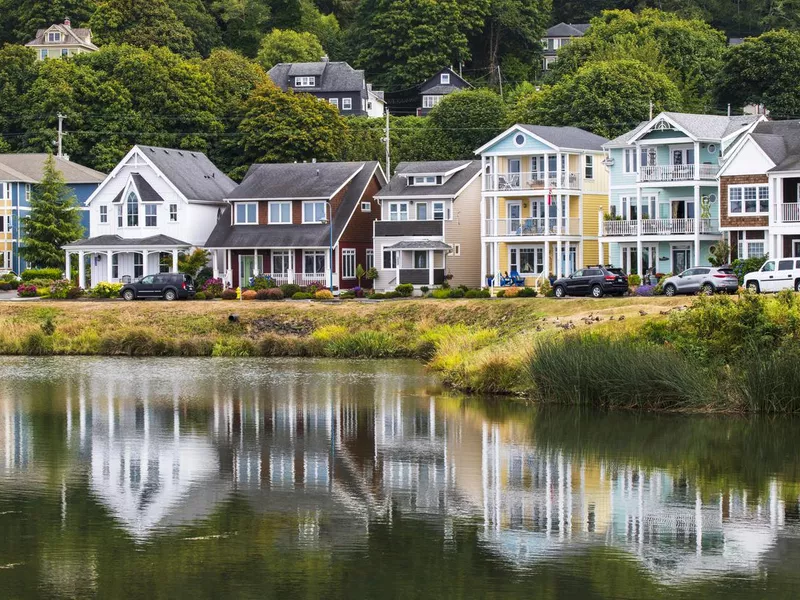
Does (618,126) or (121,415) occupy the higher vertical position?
(618,126)

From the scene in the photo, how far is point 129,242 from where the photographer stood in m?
91.0

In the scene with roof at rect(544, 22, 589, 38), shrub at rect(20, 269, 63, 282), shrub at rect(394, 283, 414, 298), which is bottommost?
shrub at rect(394, 283, 414, 298)

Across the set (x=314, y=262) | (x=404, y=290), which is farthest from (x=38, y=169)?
(x=404, y=290)

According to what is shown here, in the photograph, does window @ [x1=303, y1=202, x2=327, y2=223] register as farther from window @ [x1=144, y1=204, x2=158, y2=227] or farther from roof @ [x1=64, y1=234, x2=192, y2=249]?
window @ [x1=144, y1=204, x2=158, y2=227]

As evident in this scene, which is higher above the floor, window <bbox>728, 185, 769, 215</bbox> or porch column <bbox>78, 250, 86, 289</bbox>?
window <bbox>728, 185, 769, 215</bbox>

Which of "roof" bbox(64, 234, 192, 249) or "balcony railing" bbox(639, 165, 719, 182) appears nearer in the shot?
"balcony railing" bbox(639, 165, 719, 182)

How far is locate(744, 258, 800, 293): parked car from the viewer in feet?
205

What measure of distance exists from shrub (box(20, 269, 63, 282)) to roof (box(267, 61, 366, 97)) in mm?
52420

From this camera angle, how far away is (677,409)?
38938mm

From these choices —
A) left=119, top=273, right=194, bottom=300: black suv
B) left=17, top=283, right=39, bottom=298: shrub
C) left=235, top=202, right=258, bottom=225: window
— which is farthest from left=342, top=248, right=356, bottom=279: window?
left=17, top=283, right=39, bottom=298: shrub

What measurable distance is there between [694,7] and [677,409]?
4459 inches

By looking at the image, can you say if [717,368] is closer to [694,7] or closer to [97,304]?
[97,304]

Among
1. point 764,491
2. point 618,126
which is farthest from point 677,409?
point 618,126

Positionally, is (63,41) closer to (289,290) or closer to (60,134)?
(60,134)
